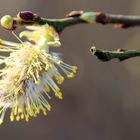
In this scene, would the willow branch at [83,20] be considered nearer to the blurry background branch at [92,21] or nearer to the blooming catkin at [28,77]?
the blurry background branch at [92,21]

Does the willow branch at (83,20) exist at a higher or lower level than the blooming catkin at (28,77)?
higher

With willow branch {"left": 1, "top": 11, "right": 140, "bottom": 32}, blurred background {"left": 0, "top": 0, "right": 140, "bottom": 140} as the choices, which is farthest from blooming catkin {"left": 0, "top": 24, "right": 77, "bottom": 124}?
blurred background {"left": 0, "top": 0, "right": 140, "bottom": 140}

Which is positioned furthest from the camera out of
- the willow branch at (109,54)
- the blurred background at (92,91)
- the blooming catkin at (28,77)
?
the blurred background at (92,91)

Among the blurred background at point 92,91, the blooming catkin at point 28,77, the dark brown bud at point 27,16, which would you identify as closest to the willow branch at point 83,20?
the dark brown bud at point 27,16

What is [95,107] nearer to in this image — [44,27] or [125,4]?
[125,4]

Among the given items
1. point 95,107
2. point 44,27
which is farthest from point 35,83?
point 95,107

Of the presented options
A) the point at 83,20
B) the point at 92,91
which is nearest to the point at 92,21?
the point at 83,20
